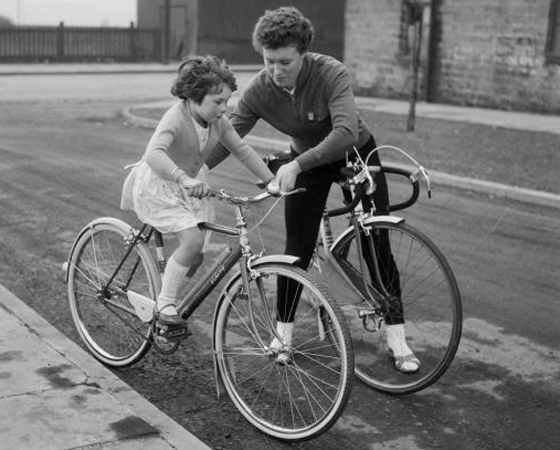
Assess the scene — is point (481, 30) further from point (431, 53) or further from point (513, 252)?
point (513, 252)

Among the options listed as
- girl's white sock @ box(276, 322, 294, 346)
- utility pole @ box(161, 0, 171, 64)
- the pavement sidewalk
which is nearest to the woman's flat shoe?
girl's white sock @ box(276, 322, 294, 346)

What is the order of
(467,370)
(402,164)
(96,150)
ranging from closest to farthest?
(467,370), (402,164), (96,150)

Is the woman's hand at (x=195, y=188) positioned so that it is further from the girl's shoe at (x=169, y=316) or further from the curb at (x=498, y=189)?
the curb at (x=498, y=189)

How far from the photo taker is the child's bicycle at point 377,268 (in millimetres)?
4820

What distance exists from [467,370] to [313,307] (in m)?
1.24

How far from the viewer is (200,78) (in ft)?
15.1

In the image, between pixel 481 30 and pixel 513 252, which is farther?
pixel 481 30

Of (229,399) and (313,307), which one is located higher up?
(313,307)

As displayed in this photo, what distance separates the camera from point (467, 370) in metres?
5.37

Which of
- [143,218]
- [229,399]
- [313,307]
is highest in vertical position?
[143,218]

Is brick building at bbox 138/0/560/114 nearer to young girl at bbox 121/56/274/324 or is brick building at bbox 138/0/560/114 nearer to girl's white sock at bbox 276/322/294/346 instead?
young girl at bbox 121/56/274/324

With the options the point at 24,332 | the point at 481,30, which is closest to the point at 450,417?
the point at 24,332

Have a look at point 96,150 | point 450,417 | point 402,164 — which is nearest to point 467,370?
point 450,417

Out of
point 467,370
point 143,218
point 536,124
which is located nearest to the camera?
point 143,218
